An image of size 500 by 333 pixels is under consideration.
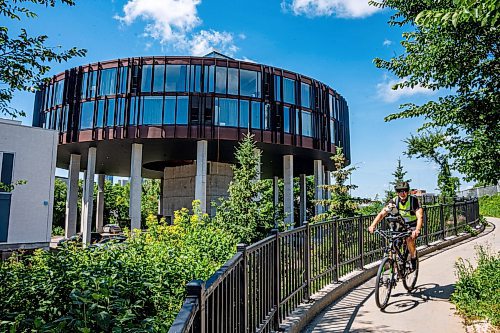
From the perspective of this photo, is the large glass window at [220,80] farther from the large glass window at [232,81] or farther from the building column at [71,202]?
the building column at [71,202]

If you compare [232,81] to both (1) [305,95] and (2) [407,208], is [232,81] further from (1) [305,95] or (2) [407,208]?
(2) [407,208]

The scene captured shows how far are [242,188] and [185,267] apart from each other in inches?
442

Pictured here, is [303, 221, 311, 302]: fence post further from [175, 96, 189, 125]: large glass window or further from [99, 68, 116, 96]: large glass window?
[99, 68, 116, 96]: large glass window

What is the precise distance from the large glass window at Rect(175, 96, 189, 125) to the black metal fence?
18.4 meters

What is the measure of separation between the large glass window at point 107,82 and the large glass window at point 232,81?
26.3ft

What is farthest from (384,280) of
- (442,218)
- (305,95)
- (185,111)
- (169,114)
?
(305,95)

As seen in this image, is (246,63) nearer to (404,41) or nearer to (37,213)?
(37,213)

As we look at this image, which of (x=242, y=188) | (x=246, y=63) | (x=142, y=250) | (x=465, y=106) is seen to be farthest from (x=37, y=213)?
(x=465, y=106)

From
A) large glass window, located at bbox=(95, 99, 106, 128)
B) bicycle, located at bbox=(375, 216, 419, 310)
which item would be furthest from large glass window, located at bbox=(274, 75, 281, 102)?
bicycle, located at bbox=(375, 216, 419, 310)

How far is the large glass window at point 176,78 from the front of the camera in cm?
2509

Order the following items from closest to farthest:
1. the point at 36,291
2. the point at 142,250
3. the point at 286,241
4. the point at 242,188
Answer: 1. the point at 36,291
2. the point at 286,241
3. the point at 142,250
4. the point at 242,188

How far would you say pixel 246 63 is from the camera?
26.4 m

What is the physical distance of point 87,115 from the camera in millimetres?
26359

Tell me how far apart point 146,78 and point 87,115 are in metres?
5.24
